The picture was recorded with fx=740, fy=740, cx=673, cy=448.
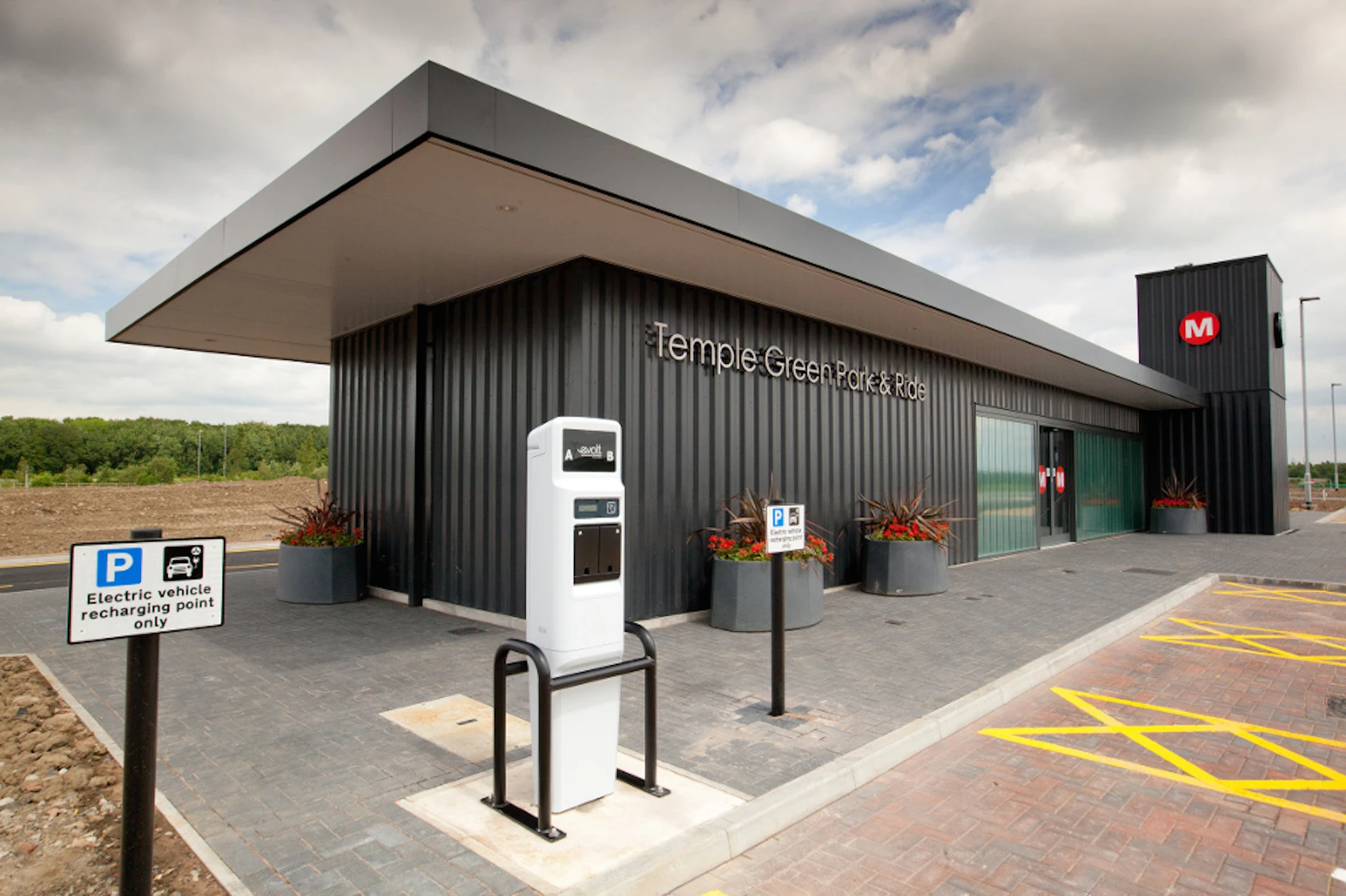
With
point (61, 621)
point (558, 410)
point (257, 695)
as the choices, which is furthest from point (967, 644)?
point (61, 621)

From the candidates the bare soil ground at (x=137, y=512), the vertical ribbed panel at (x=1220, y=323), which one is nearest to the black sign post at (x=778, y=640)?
the bare soil ground at (x=137, y=512)

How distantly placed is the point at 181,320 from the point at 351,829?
8565 mm

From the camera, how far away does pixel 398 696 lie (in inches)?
207

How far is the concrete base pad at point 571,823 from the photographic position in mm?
2947

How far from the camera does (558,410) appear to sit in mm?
7133

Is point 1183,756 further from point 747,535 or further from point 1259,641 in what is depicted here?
point 747,535

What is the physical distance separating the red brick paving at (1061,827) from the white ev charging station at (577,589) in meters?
0.75

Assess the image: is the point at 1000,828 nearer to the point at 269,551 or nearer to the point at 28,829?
the point at 28,829

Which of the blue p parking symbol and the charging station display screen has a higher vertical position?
the charging station display screen

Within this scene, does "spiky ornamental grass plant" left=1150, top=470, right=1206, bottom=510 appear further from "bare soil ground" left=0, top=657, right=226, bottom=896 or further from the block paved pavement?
"bare soil ground" left=0, top=657, right=226, bottom=896

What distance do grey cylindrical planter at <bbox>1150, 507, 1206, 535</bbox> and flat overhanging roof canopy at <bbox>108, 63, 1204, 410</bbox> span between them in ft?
41.6

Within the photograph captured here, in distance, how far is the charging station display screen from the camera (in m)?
3.46

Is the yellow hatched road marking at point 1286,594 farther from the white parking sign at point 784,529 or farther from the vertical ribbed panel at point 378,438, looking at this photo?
the vertical ribbed panel at point 378,438

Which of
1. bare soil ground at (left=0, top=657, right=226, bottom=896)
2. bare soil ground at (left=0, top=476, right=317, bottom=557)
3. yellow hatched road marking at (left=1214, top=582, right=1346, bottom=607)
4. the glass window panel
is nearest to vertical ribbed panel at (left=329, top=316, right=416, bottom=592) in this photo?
bare soil ground at (left=0, top=657, right=226, bottom=896)
